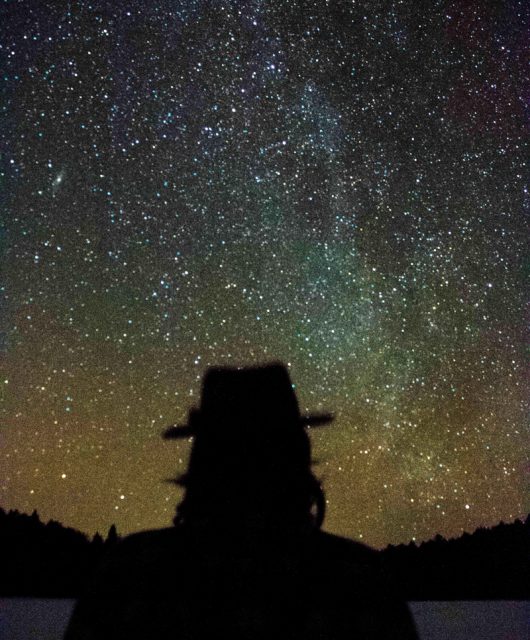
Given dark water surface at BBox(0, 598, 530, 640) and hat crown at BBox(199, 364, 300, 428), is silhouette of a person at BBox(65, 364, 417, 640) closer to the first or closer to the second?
hat crown at BBox(199, 364, 300, 428)

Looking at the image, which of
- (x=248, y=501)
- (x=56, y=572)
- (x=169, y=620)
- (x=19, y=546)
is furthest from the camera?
(x=19, y=546)

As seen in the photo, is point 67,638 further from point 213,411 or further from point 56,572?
point 56,572

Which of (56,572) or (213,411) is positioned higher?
(213,411)

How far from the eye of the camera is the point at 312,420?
4.53 ft

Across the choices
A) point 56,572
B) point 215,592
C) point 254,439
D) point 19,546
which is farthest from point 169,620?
point 19,546

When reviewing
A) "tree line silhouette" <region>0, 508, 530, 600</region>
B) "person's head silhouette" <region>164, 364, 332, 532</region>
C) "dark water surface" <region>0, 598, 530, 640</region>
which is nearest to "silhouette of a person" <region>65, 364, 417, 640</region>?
"person's head silhouette" <region>164, 364, 332, 532</region>

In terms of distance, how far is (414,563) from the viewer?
9.82m

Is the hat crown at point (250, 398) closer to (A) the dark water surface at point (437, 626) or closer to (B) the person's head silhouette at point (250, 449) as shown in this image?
(B) the person's head silhouette at point (250, 449)

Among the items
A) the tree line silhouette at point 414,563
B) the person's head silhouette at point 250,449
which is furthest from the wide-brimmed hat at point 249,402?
the tree line silhouette at point 414,563

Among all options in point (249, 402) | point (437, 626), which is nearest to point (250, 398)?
point (249, 402)

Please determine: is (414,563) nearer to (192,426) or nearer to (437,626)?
(437,626)

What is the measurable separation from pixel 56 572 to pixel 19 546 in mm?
1096

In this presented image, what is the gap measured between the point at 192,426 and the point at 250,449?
16 centimetres

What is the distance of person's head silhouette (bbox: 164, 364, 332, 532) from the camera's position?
132cm
